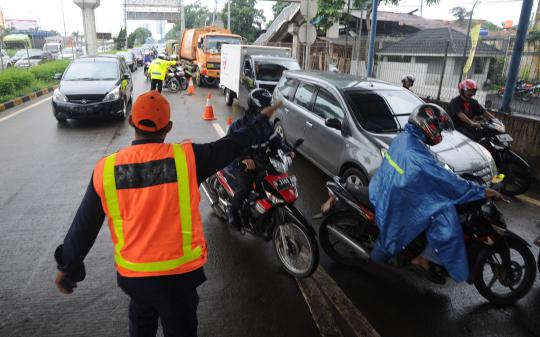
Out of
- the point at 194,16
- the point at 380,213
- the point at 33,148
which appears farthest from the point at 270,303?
the point at 194,16

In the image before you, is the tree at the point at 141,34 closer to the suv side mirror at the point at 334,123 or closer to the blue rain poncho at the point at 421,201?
the suv side mirror at the point at 334,123

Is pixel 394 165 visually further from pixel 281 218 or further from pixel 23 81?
pixel 23 81

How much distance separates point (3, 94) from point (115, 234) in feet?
48.5

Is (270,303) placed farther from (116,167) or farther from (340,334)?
(116,167)

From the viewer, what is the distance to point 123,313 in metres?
3.05

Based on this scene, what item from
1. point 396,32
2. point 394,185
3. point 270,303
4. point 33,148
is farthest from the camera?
point 396,32

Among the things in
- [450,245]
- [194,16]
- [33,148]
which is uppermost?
[194,16]

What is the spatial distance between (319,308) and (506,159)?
4.24m

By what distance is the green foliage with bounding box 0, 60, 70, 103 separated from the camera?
13.4 metres

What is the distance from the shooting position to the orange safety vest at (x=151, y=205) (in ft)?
5.72

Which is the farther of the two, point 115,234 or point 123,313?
point 123,313

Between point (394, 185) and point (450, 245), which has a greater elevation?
point (394, 185)

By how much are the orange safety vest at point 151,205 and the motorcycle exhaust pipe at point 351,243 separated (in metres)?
1.95

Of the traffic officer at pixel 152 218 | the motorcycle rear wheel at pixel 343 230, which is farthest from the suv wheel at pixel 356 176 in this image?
the traffic officer at pixel 152 218
